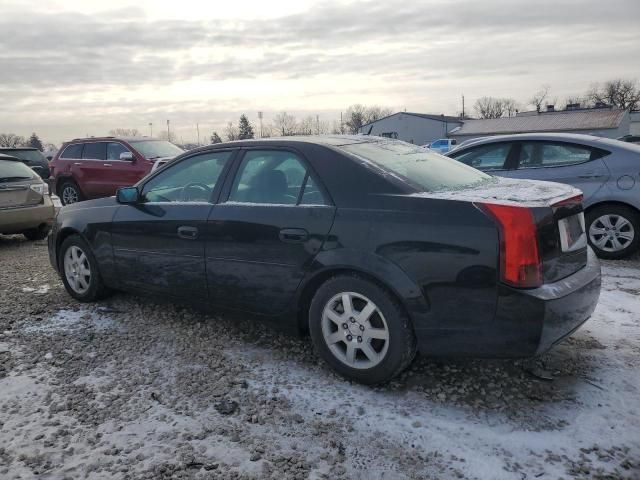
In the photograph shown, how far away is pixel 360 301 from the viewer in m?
3.13

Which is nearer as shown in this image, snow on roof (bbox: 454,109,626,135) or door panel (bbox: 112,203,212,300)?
door panel (bbox: 112,203,212,300)

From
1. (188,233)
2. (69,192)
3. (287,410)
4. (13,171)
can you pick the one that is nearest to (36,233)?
(13,171)

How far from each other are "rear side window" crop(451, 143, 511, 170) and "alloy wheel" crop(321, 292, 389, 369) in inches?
163

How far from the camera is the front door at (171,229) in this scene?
387 centimetres

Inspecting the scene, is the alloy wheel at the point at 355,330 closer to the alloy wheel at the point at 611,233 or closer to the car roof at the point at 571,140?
the alloy wheel at the point at 611,233

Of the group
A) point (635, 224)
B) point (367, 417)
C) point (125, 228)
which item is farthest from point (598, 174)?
point (125, 228)

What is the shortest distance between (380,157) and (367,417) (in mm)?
1664

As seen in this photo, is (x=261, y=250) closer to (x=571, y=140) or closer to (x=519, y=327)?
(x=519, y=327)

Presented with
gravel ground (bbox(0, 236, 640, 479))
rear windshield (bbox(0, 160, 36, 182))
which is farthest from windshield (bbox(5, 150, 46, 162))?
gravel ground (bbox(0, 236, 640, 479))

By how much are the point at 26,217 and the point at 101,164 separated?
14.5 feet

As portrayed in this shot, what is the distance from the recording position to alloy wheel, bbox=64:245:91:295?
190 inches

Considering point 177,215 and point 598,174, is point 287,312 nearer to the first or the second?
point 177,215

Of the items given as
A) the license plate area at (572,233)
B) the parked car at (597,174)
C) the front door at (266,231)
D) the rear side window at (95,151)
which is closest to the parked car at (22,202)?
the rear side window at (95,151)

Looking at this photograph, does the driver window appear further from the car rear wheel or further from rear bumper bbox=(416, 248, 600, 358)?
the car rear wheel
